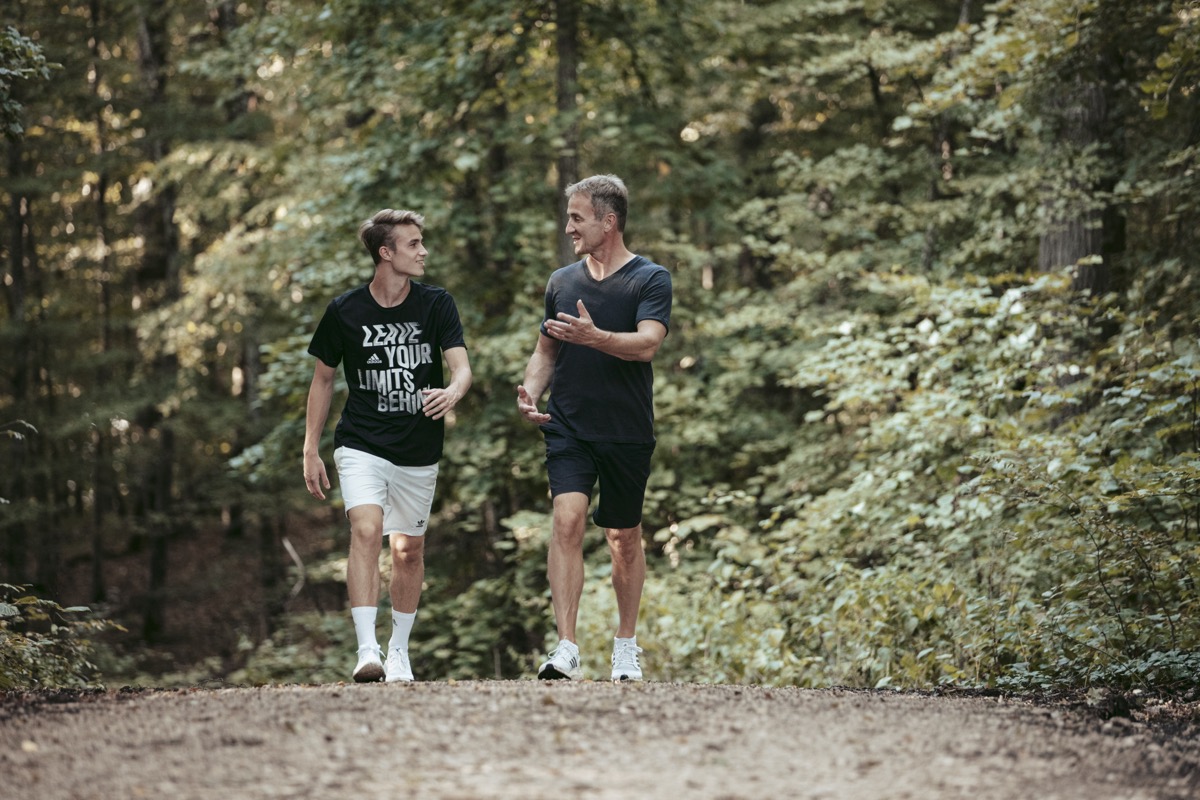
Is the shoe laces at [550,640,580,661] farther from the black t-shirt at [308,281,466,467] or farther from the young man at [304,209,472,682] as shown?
the black t-shirt at [308,281,466,467]

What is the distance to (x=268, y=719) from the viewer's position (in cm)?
394

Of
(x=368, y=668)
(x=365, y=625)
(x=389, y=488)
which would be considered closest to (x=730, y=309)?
(x=389, y=488)

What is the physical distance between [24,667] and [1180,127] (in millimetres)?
10013

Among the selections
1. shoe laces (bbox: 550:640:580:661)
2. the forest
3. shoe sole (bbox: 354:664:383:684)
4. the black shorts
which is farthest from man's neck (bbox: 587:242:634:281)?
the forest

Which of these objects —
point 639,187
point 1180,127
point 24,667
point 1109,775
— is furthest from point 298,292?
point 1109,775

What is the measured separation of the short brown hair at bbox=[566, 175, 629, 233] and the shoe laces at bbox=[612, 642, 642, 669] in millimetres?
2194

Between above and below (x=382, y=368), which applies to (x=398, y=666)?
below

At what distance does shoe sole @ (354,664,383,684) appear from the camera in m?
5.34

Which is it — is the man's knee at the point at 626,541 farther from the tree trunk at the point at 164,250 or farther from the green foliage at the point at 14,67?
the tree trunk at the point at 164,250

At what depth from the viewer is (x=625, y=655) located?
588 centimetres

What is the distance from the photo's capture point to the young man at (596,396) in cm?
556

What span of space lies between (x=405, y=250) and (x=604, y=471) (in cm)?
153

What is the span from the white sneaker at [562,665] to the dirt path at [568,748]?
2.31ft

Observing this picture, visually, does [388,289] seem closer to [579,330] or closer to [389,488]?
[389,488]
